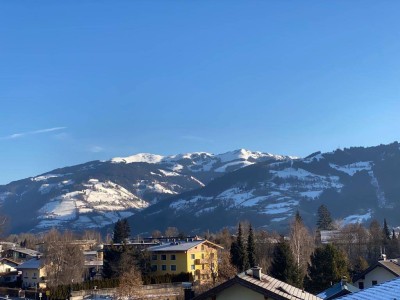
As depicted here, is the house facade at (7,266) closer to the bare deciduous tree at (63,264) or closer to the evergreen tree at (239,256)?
the bare deciduous tree at (63,264)

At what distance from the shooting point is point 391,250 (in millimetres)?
92625

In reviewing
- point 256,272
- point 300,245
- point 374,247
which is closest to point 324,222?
point 374,247

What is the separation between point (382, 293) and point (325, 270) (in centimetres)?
4103

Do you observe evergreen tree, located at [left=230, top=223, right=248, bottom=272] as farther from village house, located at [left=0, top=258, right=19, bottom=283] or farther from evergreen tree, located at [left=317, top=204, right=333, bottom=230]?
evergreen tree, located at [left=317, top=204, right=333, bottom=230]

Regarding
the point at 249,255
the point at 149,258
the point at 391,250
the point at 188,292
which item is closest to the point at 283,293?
the point at 188,292

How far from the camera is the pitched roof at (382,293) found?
11159mm

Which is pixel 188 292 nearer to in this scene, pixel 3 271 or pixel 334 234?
pixel 3 271

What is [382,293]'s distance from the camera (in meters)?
11.6

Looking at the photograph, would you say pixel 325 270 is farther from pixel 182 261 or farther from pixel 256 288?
pixel 256 288

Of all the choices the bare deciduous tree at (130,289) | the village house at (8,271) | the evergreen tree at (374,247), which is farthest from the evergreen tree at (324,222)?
the bare deciduous tree at (130,289)

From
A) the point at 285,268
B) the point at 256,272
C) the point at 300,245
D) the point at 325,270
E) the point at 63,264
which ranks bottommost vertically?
the point at 325,270

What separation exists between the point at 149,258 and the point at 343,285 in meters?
42.1

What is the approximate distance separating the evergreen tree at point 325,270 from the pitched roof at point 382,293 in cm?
3966

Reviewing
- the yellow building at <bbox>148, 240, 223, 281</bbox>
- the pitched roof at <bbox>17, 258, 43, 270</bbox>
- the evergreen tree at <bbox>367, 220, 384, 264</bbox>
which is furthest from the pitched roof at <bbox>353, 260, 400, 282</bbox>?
the pitched roof at <bbox>17, 258, 43, 270</bbox>
